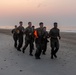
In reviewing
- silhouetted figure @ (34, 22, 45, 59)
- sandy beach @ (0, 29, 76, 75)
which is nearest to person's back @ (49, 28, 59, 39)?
silhouetted figure @ (34, 22, 45, 59)

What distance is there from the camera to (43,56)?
16531mm

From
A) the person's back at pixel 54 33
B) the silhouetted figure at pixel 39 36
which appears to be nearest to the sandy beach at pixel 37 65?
the silhouetted figure at pixel 39 36

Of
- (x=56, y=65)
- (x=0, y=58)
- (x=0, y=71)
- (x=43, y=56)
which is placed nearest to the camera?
(x=0, y=71)

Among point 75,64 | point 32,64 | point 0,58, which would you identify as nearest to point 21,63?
point 32,64

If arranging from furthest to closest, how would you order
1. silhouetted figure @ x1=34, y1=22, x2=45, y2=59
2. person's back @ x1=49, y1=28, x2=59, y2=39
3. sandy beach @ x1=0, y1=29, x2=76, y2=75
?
person's back @ x1=49, y1=28, x2=59, y2=39 < silhouetted figure @ x1=34, y1=22, x2=45, y2=59 < sandy beach @ x1=0, y1=29, x2=76, y2=75

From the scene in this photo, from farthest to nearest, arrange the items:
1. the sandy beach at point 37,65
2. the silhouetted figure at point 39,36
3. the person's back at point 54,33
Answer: the person's back at point 54,33 → the silhouetted figure at point 39,36 → the sandy beach at point 37,65

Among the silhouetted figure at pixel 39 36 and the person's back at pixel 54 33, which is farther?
the person's back at pixel 54 33

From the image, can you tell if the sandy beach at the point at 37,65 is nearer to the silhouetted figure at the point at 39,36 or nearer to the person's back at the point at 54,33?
the silhouetted figure at the point at 39,36

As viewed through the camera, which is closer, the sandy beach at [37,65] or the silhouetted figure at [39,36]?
the sandy beach at [37,65]

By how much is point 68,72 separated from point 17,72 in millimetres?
2079

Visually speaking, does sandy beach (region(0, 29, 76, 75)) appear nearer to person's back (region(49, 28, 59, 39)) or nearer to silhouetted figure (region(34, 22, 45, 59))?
silhouetted figure (region(34, 22, 45, 59))

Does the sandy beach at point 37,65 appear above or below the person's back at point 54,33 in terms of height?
below

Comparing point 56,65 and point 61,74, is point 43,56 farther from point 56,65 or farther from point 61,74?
point 61,74

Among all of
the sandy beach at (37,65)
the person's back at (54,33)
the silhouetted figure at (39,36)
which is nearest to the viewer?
the sandy beach at (37,65)
